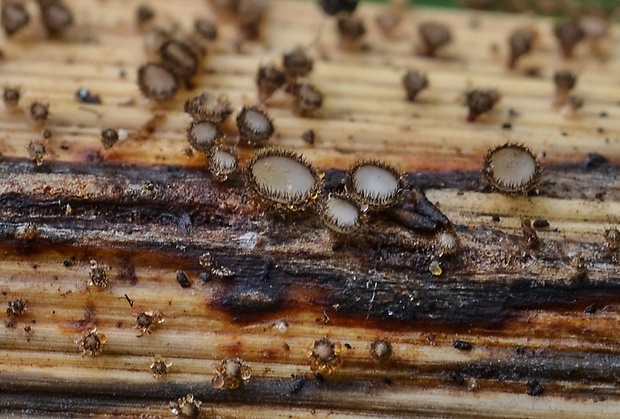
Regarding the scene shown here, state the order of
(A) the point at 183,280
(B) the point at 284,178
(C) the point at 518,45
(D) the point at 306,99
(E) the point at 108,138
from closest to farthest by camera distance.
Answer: (A) the point at 183,280, (B) the point at 284,178, (E) the point at 108,138, (D) the point at 306,99, (C) the point at 518,45

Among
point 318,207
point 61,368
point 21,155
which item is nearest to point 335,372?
point 318,207

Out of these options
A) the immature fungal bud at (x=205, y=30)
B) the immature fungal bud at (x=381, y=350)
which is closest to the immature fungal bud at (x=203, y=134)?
the immature fungal bud at (x=205, y=30)

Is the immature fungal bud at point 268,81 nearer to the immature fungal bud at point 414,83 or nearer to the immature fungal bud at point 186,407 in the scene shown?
the immature fungal bud at point 414,83

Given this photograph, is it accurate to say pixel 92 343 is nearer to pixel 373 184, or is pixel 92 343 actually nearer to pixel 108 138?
pixel 108 138

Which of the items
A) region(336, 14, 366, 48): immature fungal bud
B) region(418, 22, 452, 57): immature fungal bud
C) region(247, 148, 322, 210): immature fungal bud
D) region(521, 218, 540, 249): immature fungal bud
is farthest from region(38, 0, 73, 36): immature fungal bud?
region(521, 218, 540, 249): immature fungal bud

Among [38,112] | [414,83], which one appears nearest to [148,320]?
[38,112]

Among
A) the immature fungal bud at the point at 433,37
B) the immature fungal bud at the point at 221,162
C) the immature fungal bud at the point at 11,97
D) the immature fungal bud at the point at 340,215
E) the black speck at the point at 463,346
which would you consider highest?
the immature fungal bud at the point at 433,37
